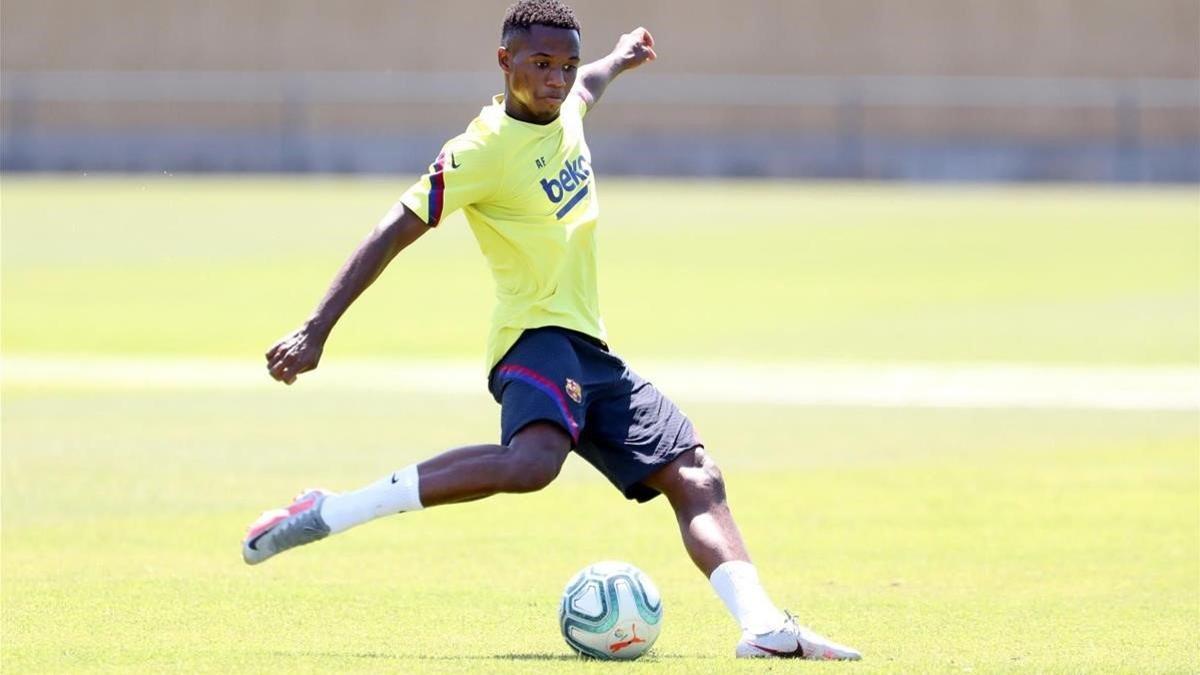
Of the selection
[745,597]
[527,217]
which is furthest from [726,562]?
[527,217]

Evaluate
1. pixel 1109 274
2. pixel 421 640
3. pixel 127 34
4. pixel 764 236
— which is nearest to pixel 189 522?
pixel 421 640

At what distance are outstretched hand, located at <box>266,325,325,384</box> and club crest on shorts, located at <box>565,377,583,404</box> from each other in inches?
35.3

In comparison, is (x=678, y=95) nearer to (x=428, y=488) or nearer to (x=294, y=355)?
(x=428, y=488)

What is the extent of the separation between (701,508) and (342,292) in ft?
5.03

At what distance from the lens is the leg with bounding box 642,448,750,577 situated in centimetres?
721

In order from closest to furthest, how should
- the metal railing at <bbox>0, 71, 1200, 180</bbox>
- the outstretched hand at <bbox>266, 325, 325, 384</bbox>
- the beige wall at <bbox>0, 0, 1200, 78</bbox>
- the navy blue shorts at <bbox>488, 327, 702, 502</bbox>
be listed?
the outstretched hand at <bbox>266, 325, 325, 384</bbox> < the navy blue shorts at <bbox>488, 327, 702, 502</bbox> < the metal railing at <bbox>0, 71, 1200, 180</bbox> < the beige wall at <bbox>0, 0, 1200, 78</bbox>

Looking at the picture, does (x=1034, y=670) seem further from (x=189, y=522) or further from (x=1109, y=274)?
(x=1109, y=274)

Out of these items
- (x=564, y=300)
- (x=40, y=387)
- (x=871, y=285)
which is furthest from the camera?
(x=871, y=285)

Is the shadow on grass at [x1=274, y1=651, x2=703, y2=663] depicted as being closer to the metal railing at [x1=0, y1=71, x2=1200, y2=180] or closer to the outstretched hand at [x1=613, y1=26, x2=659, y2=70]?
the outstretched hand at [x1=613, y1=26, x2=659, y2=70]

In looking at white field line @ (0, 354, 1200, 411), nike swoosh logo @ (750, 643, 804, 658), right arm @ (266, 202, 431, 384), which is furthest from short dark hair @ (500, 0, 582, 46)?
white field line @ (0, 354, 1200, 411)

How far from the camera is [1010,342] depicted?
766 inches

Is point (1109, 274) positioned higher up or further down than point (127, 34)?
further down

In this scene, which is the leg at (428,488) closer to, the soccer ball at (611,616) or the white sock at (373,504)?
the white sock at (373,504)

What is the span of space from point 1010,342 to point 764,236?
11.2 meters
